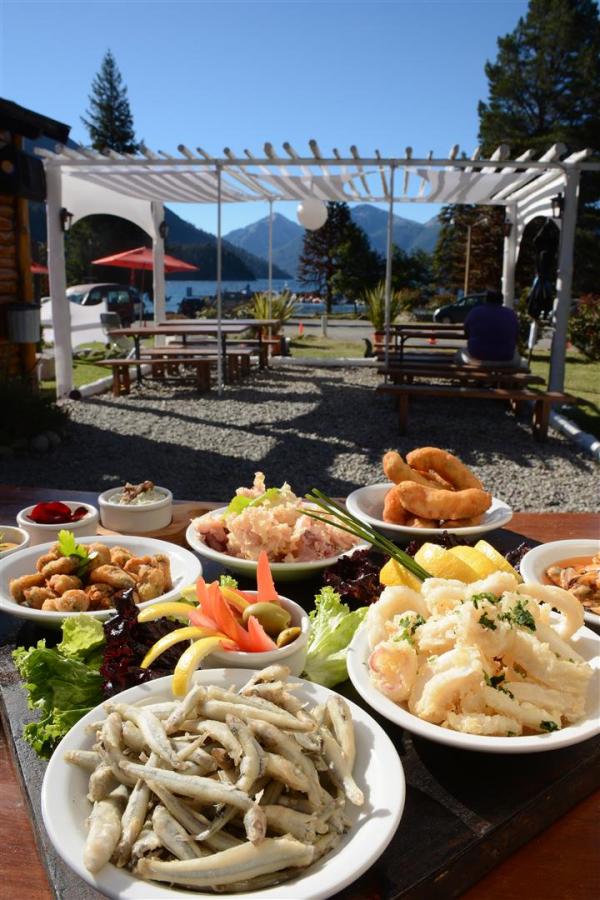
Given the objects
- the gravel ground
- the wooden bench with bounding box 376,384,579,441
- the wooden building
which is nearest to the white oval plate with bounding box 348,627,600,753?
the gravel ground

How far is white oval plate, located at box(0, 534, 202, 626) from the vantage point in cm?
158

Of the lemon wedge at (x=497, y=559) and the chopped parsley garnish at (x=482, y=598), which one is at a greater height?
the chopped parsley garnish at (x=482, y=598)

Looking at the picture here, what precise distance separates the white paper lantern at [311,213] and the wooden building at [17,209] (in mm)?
6590

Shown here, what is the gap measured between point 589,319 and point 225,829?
19.7m

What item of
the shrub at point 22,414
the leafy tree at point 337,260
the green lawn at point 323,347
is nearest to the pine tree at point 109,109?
the leafy tree at point 337,260

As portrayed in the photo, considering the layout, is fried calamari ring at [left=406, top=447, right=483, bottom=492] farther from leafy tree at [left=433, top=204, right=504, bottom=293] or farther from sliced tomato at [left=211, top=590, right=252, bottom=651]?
leafy tree at [left=433, top=204, right=504, bottom=293]

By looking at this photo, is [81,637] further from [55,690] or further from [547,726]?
[547,726]

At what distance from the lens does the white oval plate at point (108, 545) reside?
1.58 metres

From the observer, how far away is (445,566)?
5.19 feet

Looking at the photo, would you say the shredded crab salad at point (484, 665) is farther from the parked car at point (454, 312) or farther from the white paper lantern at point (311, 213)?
the parked car at point (454, 312)

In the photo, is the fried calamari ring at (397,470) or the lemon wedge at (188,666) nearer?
the lemon wedge at (188,666)

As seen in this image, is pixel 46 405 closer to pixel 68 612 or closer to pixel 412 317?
pixel 68 612

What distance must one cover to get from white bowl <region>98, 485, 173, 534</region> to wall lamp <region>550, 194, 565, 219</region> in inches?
384

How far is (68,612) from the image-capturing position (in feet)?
5.21
